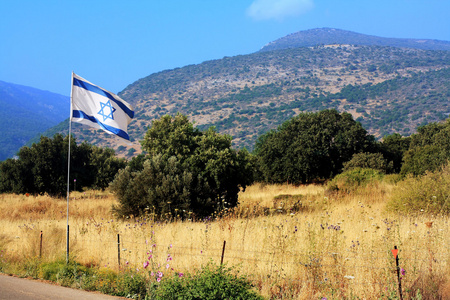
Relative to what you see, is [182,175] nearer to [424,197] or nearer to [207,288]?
[424,197]

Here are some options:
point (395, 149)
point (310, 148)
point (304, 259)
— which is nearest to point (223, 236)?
point (304, 259)

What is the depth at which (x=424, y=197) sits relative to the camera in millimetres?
15492

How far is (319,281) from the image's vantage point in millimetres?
8195

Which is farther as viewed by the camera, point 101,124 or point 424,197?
point 424,197

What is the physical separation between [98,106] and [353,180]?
20.7m

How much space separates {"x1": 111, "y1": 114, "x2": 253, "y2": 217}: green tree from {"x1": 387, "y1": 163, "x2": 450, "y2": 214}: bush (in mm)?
6361

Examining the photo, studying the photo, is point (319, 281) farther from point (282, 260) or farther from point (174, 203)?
point (174, 203)

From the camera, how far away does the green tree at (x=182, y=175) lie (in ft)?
61.3

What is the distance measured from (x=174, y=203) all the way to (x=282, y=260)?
9759 millimetres

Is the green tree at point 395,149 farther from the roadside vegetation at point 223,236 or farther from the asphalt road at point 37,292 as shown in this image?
the asphalt road at point 37,292

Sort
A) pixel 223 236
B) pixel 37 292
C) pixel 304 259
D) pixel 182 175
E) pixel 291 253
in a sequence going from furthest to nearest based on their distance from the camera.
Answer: pixel 182 175 < pixel 223 236 < pixel 291 253 < pixel 304 259 < pixel 37 292

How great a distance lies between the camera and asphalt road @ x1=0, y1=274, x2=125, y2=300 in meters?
7.94

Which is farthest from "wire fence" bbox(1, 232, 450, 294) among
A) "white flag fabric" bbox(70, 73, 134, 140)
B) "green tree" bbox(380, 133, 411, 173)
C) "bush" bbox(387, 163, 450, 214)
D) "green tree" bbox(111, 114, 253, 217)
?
"green tree" bbox(380, 133, 411, 173)

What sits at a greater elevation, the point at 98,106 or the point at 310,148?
the point at 98,106
